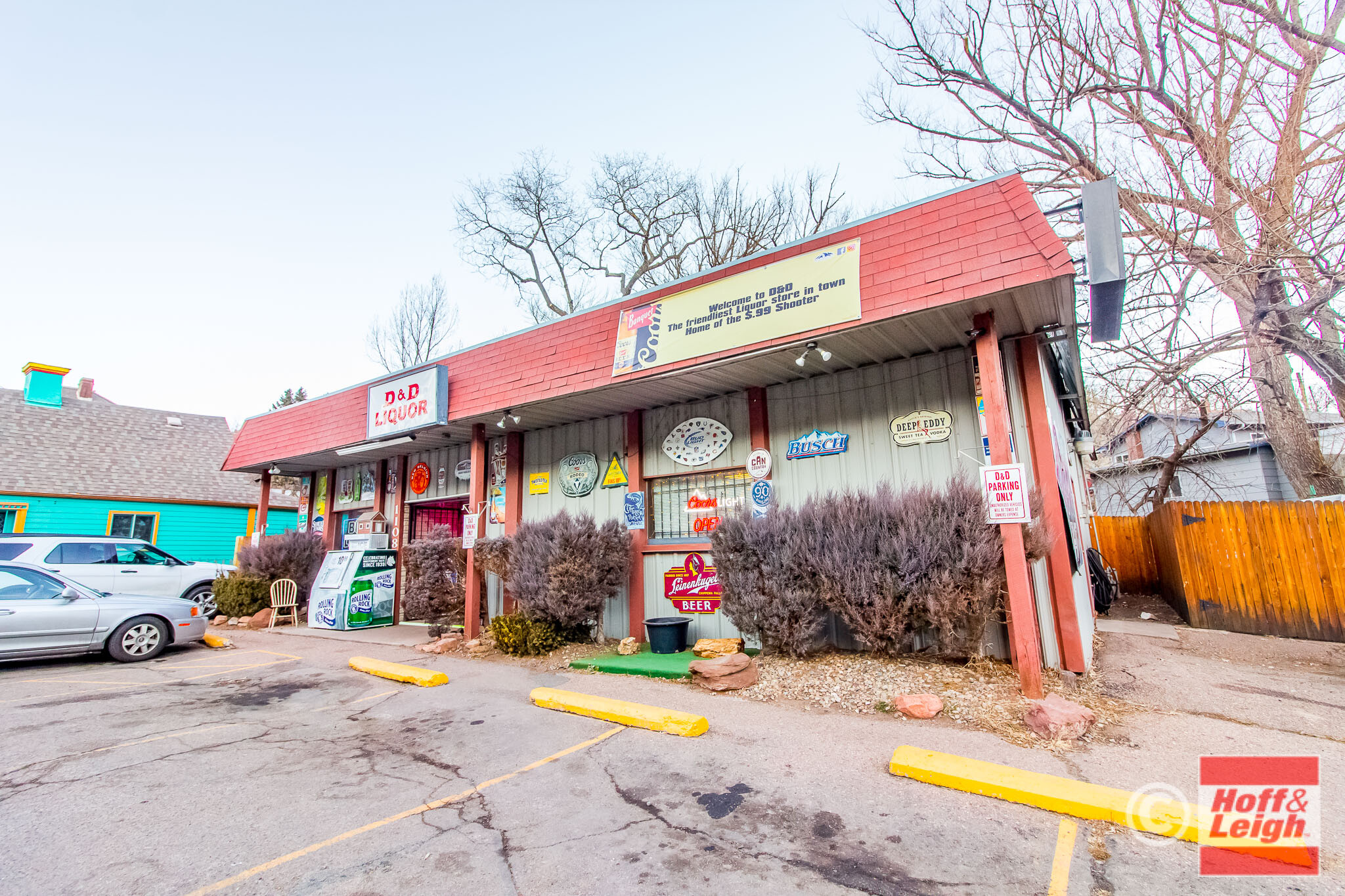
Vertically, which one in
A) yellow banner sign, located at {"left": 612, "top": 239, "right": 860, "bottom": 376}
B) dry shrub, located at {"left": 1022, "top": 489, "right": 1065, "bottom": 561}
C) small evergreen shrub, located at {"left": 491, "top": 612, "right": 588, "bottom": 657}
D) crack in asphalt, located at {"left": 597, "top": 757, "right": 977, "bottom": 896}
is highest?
yellow banner sign, located at {"left": 612, "top": 239, "right": 860, "bottom": 376}

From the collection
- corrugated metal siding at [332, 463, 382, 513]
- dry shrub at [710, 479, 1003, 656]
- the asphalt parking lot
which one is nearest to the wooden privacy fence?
dry shrub at [710, 479, 1003, 656]

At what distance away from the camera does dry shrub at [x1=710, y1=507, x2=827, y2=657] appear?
6.16 m

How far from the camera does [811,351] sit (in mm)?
6566

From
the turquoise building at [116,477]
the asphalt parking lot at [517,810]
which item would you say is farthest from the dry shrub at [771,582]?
the turquoise building at [116,477]

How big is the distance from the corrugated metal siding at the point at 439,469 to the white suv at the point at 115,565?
4147 millimetres

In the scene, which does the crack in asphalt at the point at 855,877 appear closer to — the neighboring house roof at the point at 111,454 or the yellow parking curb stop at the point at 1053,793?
the yellow parking curb stop at the point at 1053,793

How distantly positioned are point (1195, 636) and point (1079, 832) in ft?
26.7

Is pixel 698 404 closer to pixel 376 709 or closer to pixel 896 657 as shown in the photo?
pixel 896 657

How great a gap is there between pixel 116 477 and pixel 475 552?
19.0 metres

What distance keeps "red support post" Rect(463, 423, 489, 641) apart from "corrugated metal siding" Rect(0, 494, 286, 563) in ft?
50.2

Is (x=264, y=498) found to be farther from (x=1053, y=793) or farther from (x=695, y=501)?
(x=1053, y=793)

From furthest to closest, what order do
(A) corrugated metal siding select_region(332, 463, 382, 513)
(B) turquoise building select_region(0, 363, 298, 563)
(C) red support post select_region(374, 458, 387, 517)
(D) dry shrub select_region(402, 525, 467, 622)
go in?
1. (B) turquoise building select_region(0, 363, 298, 563)
2. (A) corrugated metal siding select_region(332, 463, 382, 513)
3. (C) red support post select_region(374, 458, 387, 517)
4. (D) dry shrub select_region(402, 525, 467, 622)

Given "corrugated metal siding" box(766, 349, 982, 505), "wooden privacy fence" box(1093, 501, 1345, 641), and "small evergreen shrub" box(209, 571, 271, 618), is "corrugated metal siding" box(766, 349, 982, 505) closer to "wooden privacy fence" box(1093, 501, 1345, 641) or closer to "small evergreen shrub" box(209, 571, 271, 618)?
"wooden privacy fence" box(1093, 501, 1345, 641)

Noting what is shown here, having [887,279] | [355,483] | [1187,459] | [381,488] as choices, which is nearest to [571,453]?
[887,279]
